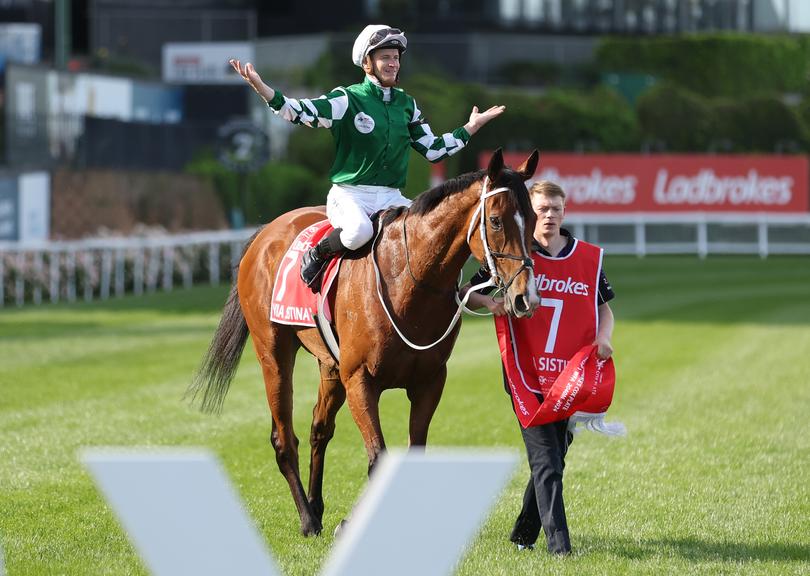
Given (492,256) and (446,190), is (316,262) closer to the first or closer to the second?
(446,190)

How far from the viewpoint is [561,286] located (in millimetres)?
5984

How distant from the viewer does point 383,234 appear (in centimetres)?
627

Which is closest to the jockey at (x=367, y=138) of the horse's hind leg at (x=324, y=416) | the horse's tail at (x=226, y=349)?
the horse's hind leg at (x=324, y=416)

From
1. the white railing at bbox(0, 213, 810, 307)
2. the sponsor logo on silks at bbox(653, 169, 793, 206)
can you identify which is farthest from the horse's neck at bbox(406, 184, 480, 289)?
the sponsor logo on silks at bbox(653, 169, 793, 206)

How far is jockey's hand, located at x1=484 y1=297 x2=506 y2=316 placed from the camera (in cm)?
574

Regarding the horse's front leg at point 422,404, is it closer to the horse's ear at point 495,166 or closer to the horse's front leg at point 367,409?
the horse's front leg at point 367,409

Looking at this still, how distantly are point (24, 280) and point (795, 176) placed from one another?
17.8 m

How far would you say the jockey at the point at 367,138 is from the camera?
6336 mm

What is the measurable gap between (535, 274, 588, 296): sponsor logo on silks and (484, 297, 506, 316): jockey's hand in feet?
0.82

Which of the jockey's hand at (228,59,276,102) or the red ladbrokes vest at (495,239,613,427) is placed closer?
the red ladbrokes vest at (495,239,613,427)

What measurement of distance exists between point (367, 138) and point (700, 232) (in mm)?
25512

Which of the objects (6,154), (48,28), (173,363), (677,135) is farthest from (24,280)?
(48,28)

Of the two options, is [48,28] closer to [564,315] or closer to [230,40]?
[230,40]

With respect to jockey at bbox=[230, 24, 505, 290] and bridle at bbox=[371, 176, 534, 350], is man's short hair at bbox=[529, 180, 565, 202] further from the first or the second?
jockey at bbox=[230, 24, 505, 290]
